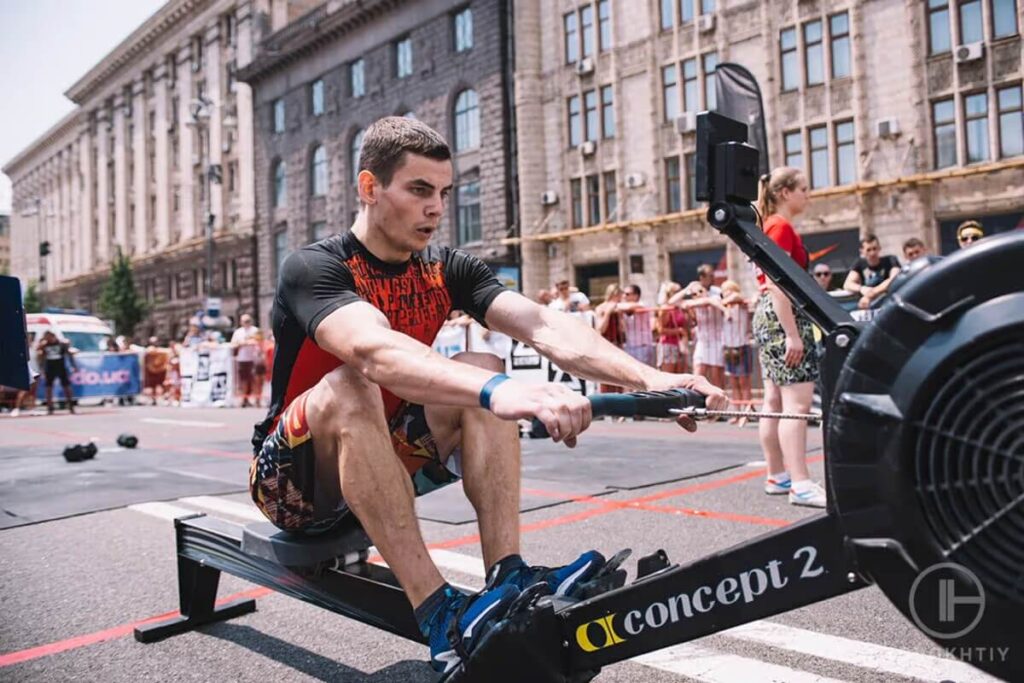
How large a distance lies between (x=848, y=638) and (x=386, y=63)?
34.2 metres

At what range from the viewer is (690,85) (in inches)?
990

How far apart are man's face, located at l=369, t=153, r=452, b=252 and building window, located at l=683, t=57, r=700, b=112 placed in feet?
78.3

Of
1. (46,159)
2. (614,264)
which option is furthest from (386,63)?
(46,159)

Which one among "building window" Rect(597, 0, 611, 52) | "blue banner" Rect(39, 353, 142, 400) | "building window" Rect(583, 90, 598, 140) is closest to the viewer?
"blue banner" Rect(39, 353, 142, 400)

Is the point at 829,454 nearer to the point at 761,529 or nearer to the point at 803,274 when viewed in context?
the point at 803,274

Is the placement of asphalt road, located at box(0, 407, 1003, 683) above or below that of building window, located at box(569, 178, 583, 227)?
below

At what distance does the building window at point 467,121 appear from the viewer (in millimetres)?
30609

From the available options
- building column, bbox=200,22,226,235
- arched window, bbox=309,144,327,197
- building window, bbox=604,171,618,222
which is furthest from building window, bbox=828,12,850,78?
building column, bbox=200,22,226,235

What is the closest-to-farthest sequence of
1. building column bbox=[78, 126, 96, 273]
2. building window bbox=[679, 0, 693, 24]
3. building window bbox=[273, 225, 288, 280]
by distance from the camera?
building window bbox=[679, 0, 693, 24] < building window bbox=[273, 225, 288, 280] < building column bbox=[78, 126, 96, 273]

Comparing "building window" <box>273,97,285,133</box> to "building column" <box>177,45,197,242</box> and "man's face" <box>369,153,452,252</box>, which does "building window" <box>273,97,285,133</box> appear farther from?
"man's face" <box>369,153,452,252</box>

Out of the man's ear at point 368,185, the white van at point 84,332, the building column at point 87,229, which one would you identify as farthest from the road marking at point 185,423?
the building column at point 87,229

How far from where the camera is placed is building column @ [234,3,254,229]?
4241cm

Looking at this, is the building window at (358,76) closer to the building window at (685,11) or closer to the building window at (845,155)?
the building window at (685,11)

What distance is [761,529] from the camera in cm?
427
